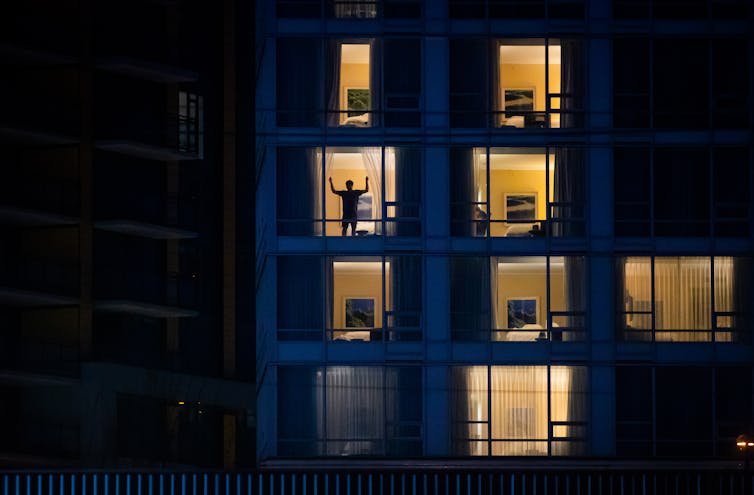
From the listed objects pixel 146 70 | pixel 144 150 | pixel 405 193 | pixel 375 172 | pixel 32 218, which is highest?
pixel 146 70

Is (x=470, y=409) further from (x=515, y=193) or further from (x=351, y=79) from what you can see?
(x=351, y=79)

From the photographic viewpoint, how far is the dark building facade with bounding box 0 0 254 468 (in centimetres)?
7806

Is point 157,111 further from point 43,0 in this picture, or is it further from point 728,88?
point 728,88

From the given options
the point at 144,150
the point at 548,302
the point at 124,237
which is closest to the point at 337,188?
the point at 548,302

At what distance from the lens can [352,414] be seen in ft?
189

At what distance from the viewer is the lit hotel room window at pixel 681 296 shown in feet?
192

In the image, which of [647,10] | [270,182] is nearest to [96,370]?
[270,182]

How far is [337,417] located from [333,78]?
9636 millimetres

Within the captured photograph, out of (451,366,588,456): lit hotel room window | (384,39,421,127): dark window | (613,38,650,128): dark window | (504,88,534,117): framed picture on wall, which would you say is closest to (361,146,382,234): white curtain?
(384,39,421,127): dark window

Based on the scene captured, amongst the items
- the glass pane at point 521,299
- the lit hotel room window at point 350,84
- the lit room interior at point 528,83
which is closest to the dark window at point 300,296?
the lit hotel room window at point 350,84

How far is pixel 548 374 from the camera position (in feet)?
191

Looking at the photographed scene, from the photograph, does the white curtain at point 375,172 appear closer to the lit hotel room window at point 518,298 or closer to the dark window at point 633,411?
the lit hotel room window at point 518,298

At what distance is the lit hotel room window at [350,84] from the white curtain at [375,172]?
0.81m

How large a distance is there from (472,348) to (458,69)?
26.2ft
